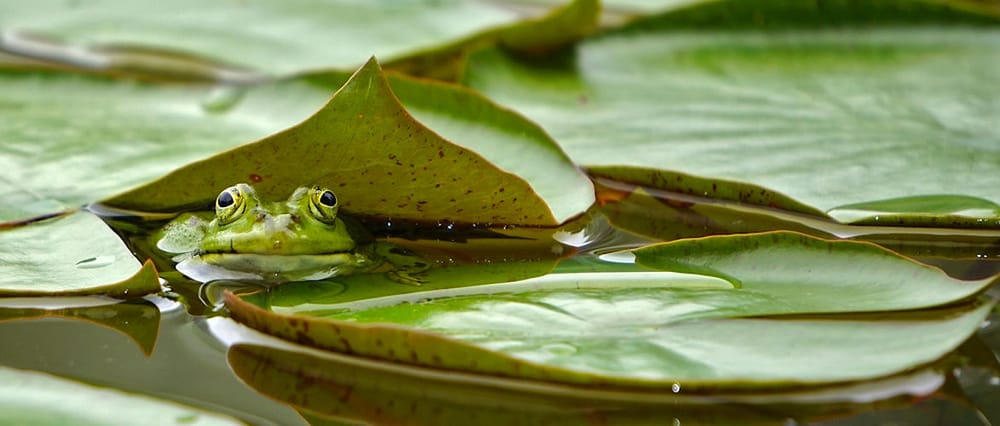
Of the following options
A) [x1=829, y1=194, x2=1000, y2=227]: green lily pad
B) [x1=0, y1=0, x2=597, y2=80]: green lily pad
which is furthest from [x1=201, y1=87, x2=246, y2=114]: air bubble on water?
[x1=829, y1=194, x2=1000, y2=227]: green lily pad

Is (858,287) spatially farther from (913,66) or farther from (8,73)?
(8,73)

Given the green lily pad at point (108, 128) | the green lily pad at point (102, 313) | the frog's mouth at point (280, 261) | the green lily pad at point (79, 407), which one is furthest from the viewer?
the green lily pad at point (108, 128)

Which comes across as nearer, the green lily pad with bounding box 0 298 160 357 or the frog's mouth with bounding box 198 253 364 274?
the green lily pad with bounding box 0 298 160 357

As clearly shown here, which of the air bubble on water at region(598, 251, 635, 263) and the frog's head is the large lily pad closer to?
the air bubble on water at region(598, 251, 635, 263)

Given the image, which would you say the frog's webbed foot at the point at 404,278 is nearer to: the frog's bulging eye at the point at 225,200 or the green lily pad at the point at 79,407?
the frog's bulging eye at the point at 225,200

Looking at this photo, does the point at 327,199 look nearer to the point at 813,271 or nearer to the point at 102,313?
the point at 102,313

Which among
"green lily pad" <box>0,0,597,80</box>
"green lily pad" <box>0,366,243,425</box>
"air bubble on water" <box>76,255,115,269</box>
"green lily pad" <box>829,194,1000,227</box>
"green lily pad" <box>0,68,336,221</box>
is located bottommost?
"green lily pad" <box>0,366,243,425</box>

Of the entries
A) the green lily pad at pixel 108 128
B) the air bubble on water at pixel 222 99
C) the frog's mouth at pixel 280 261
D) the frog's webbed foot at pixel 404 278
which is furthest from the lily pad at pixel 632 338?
the air bubble on water at pixel 222 99

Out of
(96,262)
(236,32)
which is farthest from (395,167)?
(236,32)
